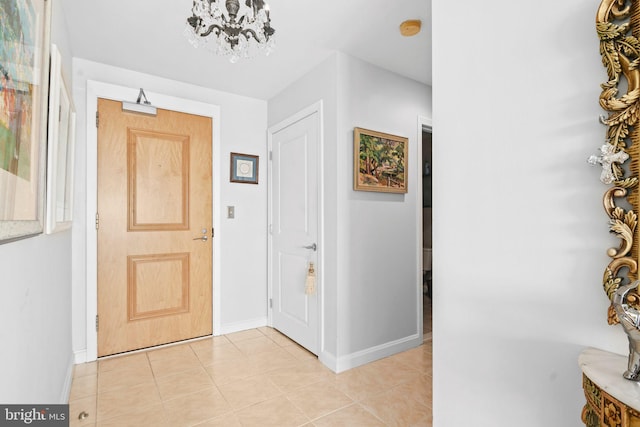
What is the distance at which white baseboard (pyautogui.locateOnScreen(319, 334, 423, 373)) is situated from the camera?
2373 mm

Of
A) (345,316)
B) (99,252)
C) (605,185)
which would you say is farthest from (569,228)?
(99,252)

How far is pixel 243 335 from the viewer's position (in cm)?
308

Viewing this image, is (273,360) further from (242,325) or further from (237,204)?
(237,204)

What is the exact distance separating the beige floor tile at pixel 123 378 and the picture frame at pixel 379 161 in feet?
6.77

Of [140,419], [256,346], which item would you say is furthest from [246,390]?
[256,346]

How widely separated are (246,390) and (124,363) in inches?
43.9

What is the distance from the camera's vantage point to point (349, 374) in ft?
7.61

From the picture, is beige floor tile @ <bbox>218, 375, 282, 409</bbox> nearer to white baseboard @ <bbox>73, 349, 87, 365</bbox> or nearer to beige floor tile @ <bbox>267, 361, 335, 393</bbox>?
beige floor tile @ <bbox>267, 361, 335, 393</bbox>

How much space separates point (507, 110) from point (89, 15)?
2484 mm

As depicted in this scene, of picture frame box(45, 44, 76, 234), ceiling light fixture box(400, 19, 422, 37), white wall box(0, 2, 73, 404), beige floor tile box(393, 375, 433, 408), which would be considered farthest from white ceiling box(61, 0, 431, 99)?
beige floor tile box(393, 375, 433, 408)

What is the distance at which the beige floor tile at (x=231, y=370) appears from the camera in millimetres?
2262

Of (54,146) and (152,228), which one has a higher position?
(54,146)

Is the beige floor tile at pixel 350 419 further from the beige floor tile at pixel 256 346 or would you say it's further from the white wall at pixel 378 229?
the beige floor tile at pixel 256 346

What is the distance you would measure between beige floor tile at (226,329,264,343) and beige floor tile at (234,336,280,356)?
2.5 inches
